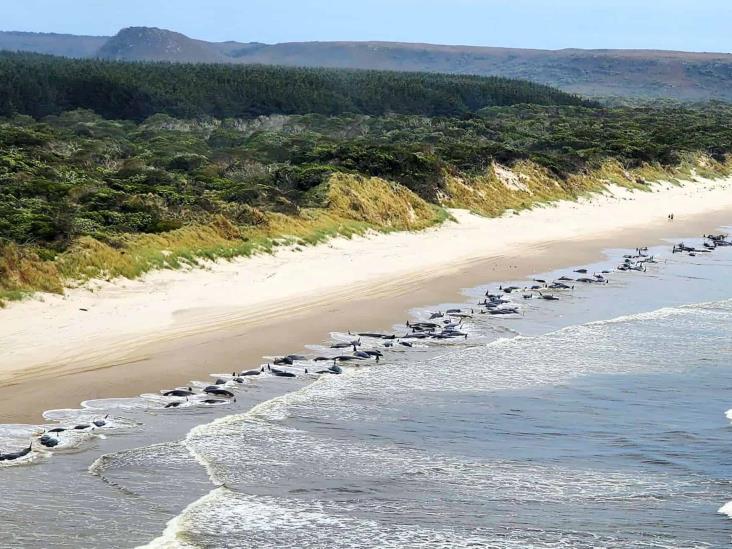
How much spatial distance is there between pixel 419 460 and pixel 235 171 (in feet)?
71.8

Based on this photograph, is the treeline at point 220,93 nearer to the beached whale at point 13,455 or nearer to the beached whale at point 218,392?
the beached whale at point 218,392

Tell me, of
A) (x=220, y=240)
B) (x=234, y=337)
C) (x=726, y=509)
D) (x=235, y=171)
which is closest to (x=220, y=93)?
(x=235, y=171)

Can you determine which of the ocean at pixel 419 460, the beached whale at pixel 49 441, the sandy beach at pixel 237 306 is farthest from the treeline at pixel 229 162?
the beached whale at pixel 49 441

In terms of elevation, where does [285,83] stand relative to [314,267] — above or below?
above

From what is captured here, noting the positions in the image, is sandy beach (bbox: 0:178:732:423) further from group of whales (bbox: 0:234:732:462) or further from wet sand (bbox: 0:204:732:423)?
group of whales (bbox: 0:234:732:462)

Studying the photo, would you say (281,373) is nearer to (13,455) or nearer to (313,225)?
(13,455)

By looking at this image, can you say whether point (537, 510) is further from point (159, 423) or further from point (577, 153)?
point (577, 153)

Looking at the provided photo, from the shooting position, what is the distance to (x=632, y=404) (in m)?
12.7

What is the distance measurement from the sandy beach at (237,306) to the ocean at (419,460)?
954mm

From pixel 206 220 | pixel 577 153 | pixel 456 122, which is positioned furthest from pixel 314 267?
pixel 456 122

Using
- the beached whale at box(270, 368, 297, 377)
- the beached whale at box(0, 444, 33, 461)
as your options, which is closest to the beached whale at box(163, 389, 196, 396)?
the beached whale at box(270, 368, 297, 377)

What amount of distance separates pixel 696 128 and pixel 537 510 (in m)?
54.4

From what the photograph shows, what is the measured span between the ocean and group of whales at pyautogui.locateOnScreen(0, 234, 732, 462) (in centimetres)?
17

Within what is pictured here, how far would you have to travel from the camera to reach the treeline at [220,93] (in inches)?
2516
